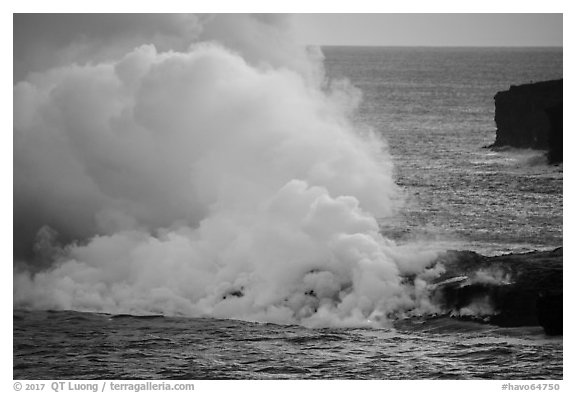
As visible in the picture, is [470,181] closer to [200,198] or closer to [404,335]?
[404,335]

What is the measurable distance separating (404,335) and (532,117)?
500 cm

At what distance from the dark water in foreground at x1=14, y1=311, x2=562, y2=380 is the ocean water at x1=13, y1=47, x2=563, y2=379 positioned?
1 centimetres

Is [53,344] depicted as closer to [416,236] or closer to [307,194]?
[307,194]

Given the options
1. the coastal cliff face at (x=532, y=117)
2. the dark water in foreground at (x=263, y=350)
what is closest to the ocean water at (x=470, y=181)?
the coastal cliff face at (x=532, y=117)

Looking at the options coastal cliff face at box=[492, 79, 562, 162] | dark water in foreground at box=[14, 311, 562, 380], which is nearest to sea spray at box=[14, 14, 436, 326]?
dark water in foreground at box=[14, 311, 562, 380]

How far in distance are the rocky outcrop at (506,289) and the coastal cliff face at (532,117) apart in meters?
1.69

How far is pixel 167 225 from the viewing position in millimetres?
21234

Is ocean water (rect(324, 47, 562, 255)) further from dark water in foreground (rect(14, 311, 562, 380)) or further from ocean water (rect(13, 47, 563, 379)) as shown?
dark water in foreground (rect(14, 311, 562, 380))

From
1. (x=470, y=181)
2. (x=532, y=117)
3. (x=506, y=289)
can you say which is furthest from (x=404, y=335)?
(x=532, y=117)

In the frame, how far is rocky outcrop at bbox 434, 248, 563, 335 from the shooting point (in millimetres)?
19734

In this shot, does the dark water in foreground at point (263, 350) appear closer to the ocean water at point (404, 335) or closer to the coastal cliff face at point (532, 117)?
the ocean water at point (404, 335)

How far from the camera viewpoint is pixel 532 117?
2305 centimetres

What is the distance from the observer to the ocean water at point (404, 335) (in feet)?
63.2

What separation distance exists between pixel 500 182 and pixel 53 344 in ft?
24.7
